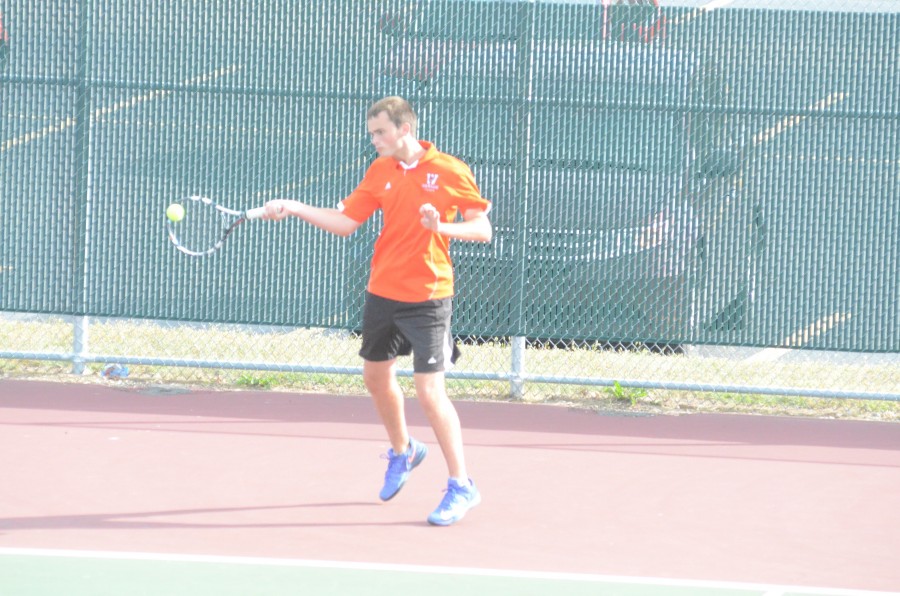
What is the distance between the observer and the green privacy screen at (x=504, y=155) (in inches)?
368

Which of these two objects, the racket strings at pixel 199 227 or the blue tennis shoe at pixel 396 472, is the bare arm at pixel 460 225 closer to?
the blue tennis shoe at pixel 396 472

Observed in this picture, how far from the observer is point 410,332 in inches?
254

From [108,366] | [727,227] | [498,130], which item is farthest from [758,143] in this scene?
[108,366]

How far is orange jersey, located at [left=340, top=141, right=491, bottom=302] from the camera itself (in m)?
6.42

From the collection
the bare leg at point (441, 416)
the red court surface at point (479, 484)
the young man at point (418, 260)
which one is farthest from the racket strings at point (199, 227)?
the bare leg at point (441, 416)

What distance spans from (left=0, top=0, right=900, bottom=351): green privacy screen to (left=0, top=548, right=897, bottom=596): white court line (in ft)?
13.8

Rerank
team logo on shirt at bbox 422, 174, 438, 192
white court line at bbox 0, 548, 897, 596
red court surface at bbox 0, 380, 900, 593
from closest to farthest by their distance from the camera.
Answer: white court line at bbox 0, 548, 897, 596 < red court surface at bbox 0, 380, 900, 593 < team logo on shirt at bbox 422, 174, 438, 192

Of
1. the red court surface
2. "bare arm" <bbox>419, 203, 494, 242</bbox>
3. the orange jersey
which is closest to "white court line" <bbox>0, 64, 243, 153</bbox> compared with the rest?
the red court surface

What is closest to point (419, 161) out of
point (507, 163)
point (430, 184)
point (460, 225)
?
point (430, 184)

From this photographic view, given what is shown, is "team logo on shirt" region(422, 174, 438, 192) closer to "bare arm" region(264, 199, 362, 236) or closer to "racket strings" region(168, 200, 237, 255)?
"bare arm" region(264, 199, 362, 236)

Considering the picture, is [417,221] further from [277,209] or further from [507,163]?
[507,163]

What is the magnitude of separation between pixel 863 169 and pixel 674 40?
1.52m

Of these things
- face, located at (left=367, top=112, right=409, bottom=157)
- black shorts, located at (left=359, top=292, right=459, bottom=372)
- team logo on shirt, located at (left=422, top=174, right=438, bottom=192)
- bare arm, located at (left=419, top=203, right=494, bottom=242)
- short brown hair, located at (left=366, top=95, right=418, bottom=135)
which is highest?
short brown hair, located at (left=366, top=95, right=418, bottom=135)

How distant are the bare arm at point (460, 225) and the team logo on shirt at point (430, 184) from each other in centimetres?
17
